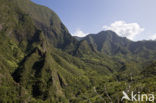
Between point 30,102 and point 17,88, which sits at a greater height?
point 17,88

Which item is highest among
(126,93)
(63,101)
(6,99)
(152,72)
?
(126,93)

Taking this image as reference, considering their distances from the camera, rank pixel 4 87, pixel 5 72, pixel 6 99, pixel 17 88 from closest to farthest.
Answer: pixel 6 99 < pixel 4 87 < pixel 17 88 < pixel 5 72

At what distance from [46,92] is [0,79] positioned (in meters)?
65.7

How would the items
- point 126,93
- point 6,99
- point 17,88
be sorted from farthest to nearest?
point 17,88 → point 6,99 → point 126,93

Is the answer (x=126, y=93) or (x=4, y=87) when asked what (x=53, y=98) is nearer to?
(x=4, y=87)

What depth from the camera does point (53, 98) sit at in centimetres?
19100

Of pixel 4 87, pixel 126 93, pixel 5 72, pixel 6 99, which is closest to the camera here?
pixel 126 93

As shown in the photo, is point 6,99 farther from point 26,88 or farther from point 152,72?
point 152,72

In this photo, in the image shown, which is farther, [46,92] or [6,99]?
[46,92]

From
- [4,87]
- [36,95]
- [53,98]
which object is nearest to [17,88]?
[4,87]

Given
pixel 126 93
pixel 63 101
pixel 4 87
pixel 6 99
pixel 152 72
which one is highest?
pixel 126 93

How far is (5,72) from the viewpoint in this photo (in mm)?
193625

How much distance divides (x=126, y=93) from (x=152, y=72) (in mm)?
217964

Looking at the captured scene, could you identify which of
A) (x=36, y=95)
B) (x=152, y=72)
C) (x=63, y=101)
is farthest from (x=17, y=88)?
(x=152, y=72)
